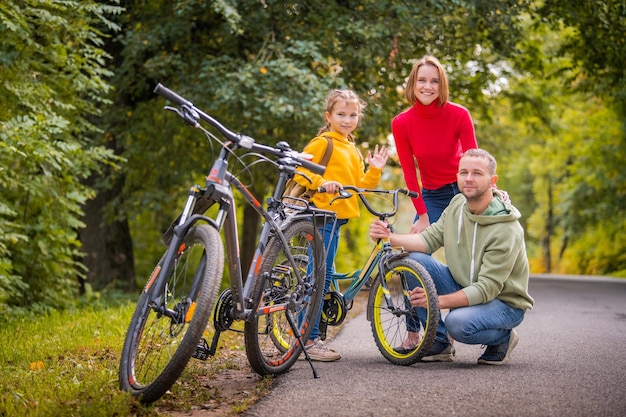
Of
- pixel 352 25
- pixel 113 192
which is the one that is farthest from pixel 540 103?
pixel 113 192

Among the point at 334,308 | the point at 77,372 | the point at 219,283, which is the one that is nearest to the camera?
the point at 219,283

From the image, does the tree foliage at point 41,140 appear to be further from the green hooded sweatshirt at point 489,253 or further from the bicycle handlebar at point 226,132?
the green hooded sweatshirt at point 489,253

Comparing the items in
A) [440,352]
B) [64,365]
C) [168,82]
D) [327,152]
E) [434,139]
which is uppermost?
[168,82]

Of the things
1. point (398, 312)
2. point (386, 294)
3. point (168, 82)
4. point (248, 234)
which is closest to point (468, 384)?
point (398, 312)

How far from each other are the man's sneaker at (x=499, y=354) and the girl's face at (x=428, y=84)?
178 cm

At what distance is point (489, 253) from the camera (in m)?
5.13

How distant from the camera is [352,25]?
36.2 feet

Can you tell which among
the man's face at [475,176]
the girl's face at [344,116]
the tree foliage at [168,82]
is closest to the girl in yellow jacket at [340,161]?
the girl's face at [344,116]

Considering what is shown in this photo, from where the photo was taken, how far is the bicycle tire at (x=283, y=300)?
459 cm

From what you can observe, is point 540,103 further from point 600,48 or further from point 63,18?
point 63,18

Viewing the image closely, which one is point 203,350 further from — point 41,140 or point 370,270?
point 41,140

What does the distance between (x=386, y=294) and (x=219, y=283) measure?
1860mm

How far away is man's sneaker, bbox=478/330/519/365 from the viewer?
526 centimetres

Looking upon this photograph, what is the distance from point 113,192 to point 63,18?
20.3ft
